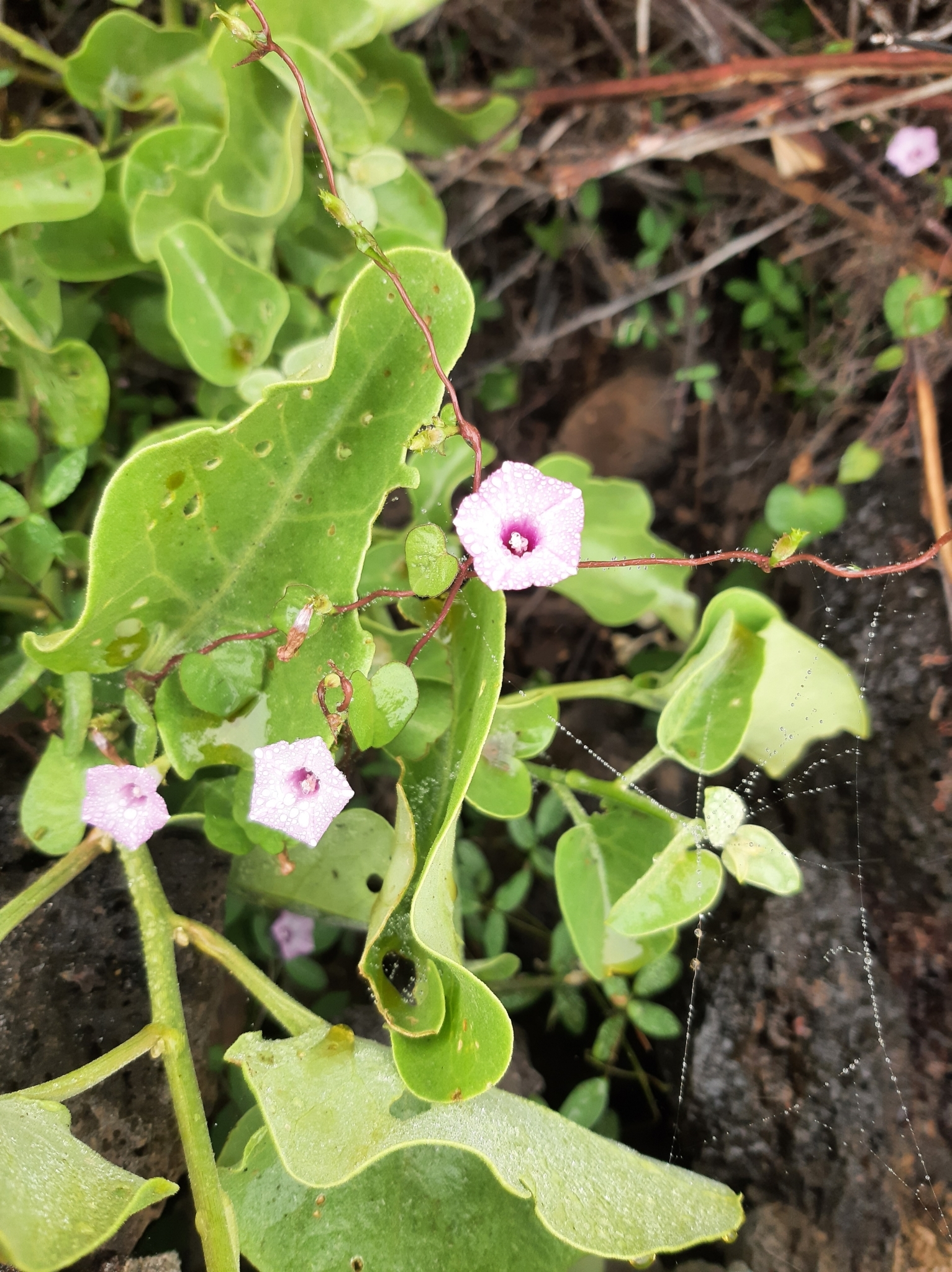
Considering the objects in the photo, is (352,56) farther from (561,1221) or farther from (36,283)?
(561,1221)

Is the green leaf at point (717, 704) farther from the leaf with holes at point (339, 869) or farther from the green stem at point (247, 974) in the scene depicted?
the green stem at point (247, 974)

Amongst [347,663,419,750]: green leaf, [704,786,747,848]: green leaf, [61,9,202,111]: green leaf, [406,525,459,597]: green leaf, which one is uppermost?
[61,9,202,111]: green leaf

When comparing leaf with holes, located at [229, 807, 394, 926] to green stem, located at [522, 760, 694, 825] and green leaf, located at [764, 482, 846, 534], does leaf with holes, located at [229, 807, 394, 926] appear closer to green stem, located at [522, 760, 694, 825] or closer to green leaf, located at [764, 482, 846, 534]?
green stem, located at [522, 760, 694, 825]

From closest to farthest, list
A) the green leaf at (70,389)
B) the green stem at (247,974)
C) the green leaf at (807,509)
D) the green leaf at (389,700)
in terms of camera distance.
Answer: the green leaf at (389,700) < the green stem at (247,974) < the green leaf at (70,389) < the green leaf at (807,509)

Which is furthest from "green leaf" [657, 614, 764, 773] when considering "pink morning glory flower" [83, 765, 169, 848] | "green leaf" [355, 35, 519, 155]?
"green leaf" [355, 35, 519, 155]

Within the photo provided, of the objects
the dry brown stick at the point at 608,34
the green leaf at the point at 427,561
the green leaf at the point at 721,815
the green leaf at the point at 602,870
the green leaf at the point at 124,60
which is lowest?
the green leaf at the point at 602,870

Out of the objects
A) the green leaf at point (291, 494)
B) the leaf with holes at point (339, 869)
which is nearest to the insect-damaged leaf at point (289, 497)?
the green leaf at point (291, 494)

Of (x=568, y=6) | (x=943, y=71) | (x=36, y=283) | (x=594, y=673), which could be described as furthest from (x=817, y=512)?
(x=36, y=283)

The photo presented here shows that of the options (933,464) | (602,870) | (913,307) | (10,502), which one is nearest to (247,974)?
(602,870)
